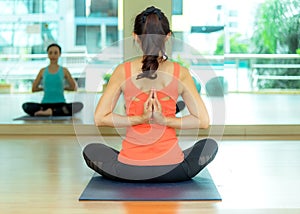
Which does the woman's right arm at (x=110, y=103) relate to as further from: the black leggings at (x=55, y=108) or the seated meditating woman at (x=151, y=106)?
the black leggings at (x=55, y=108)

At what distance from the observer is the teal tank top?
6.61 m

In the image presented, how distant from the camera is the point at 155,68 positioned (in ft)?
11.2

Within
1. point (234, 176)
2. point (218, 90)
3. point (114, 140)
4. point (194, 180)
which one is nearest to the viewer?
point (194, 180)

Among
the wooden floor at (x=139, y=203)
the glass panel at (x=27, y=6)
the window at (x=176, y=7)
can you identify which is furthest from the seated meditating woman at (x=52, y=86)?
the window at (x=176, y=7)

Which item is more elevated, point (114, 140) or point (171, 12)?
point (171, 12)

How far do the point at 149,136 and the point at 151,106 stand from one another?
22cm

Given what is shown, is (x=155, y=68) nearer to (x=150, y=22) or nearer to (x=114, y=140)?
(x=150, y=22)

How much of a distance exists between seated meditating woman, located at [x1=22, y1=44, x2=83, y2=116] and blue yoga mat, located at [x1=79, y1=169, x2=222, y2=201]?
296 centimetres

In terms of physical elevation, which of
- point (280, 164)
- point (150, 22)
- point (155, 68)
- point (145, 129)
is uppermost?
point (150, 22)

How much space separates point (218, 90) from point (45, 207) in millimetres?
1739

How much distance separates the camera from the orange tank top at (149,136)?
3.43 meters

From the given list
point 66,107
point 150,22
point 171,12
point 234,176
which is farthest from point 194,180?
point 66,107

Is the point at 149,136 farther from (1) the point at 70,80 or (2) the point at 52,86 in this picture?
(2) the point at 52,86

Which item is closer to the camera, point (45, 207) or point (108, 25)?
point (45, 207)
